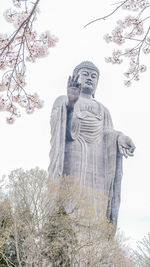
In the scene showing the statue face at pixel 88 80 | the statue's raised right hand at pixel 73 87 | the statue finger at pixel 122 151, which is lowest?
the statue finger at pixel 122 151

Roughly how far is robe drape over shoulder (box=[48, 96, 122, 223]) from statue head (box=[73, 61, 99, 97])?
2.63 feet

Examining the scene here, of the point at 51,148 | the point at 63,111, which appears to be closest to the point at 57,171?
the point at 51,148

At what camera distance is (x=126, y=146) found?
442 inches

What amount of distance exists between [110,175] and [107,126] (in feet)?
5.31

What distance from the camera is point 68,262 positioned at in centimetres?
990

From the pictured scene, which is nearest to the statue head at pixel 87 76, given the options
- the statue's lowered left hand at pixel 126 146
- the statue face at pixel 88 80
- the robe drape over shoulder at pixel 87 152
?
the statue face at pixel 88 80

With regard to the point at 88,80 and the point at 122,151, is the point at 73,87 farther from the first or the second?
the point at 88,80

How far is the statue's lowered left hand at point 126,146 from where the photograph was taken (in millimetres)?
11094

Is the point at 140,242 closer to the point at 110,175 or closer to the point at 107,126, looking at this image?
the point at 110,175

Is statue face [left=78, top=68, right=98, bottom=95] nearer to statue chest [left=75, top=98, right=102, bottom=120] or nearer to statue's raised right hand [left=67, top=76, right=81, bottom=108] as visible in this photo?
statue chest [left=75, top=98, right=102, bottom=120]

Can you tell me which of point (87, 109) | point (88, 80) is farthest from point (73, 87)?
point (88, 80)

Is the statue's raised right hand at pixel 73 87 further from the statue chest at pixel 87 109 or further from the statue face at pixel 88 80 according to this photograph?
the statue face at pixel 88 80

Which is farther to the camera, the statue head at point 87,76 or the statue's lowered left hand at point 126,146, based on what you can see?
the statue head at point 87,76

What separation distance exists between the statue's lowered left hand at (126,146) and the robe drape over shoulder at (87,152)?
0.34 m
